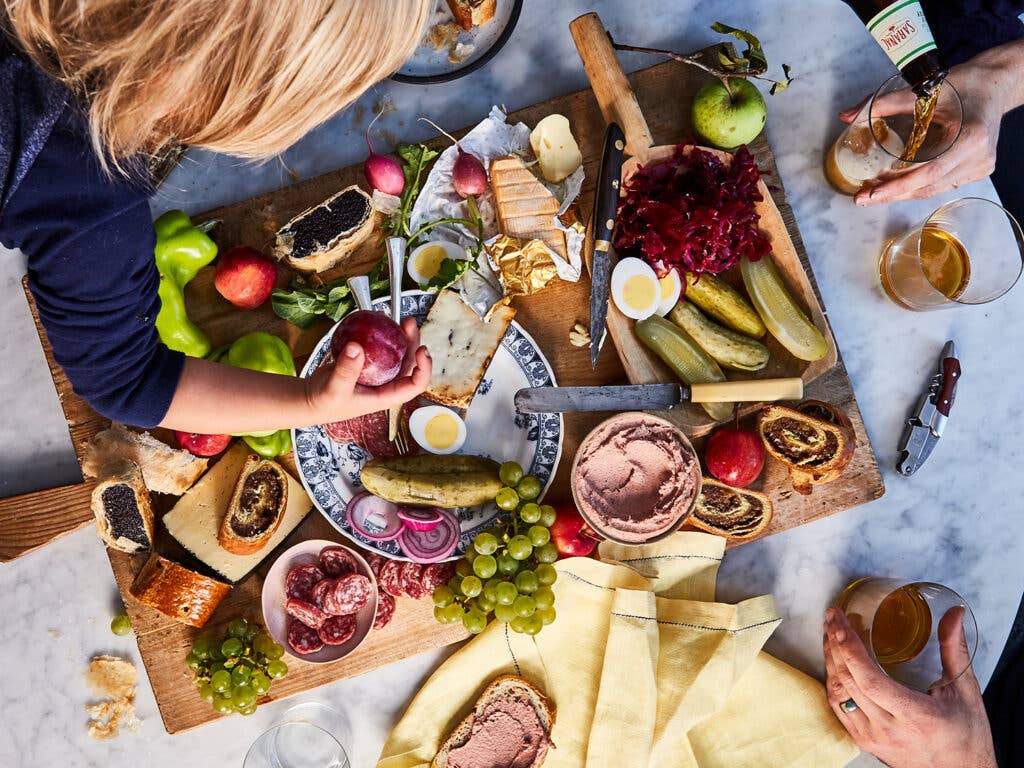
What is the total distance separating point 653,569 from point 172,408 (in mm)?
1244

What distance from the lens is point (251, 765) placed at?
82.4 inches

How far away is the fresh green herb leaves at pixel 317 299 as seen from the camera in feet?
6.30

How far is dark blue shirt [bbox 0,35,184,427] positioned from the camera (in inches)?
47.8

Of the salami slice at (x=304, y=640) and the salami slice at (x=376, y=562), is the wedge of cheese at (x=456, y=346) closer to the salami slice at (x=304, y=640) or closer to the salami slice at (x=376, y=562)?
the salami slice at (x=376, y=562)

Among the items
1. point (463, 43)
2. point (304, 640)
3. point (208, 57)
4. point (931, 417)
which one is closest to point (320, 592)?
point (304, 640)

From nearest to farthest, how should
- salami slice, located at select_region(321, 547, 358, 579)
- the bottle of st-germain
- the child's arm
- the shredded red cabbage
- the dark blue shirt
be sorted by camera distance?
the dark blue shirt < the child's arm < the bottle of st-germain < the shredded red cabbage < salami slice, located at select_region(321, 547, 358, 579)

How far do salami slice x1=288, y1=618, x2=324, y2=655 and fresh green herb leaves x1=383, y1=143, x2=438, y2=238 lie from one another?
103 cm

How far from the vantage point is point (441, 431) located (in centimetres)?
197

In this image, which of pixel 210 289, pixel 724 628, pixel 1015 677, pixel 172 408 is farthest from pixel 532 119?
pixel 1015 677

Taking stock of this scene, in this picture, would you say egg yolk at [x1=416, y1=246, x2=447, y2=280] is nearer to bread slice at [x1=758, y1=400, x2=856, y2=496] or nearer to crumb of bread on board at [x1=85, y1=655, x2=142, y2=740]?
bread slice at [x1=758, y1=400, x2=856, y2=496]

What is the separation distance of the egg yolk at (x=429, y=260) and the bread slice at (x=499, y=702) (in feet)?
3.60

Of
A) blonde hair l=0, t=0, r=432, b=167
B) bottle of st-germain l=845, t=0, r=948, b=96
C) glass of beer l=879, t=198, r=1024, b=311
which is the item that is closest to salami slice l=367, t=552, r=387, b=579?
blonde hair l=0, t=0, r=432, b=167

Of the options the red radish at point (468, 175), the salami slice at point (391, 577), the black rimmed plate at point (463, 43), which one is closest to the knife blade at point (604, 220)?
the red radish at point (468, 175)

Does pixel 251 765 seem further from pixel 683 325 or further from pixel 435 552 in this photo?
pixel 683 325
